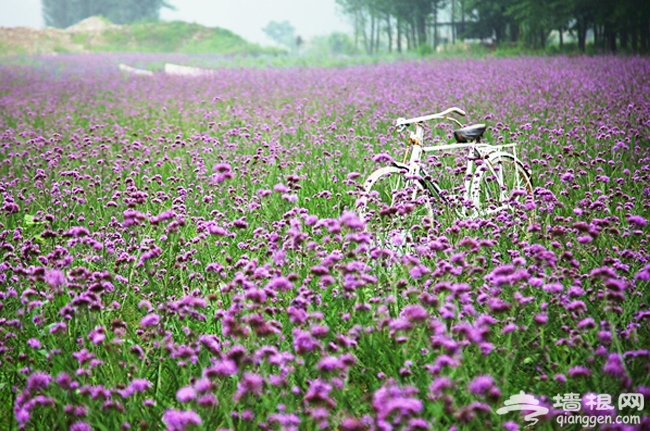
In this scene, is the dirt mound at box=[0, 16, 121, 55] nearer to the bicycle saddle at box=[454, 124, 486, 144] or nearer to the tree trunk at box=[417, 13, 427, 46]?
the tree trunk at box=[417, 13, 427, 46]

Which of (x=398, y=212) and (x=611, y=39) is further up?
(x=611, y=39)

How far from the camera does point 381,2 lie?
43219 mm

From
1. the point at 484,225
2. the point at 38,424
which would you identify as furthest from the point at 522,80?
the point at 38,424

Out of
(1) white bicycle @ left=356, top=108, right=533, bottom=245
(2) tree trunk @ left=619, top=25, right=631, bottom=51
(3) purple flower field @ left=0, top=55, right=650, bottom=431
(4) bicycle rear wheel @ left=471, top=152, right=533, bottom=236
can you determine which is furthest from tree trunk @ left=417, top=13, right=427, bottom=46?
(1) white bicycle @ left=356, top=108, right=533, bottom=245

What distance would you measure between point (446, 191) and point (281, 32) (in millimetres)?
125730

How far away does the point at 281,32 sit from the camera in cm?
12369

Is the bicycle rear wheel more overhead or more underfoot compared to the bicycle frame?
more underfoot

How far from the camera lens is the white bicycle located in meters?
3.79

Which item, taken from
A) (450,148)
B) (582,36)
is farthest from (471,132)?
(582,36)

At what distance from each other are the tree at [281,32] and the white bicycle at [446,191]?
122206 millimetres

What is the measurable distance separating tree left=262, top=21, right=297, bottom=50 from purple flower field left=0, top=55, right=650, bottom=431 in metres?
117

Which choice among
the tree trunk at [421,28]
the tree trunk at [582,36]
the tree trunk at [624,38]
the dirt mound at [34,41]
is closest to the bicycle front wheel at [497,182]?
the tree trunk at [624,38]

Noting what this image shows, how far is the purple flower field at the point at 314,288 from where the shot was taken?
207 centimetres

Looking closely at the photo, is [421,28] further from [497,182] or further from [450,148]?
[450,148]
